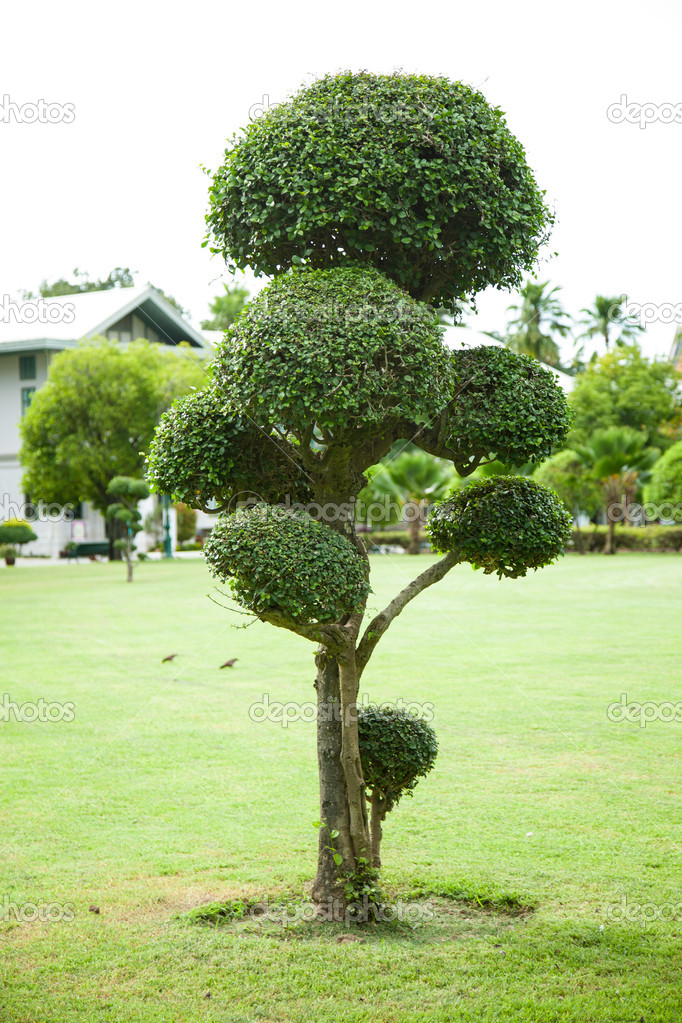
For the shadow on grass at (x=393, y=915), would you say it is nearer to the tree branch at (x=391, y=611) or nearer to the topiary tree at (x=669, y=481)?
the tree branch at (x=391, y=611)

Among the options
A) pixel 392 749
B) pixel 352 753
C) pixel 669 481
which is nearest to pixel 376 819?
pixel 392 749

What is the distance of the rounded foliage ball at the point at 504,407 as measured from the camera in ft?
15.2

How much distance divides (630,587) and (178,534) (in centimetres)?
2458

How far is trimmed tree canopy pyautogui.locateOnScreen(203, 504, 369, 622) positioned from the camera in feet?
13.0

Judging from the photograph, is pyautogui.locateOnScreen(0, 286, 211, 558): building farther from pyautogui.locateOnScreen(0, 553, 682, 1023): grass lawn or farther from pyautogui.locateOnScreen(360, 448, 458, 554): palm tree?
pyautogui.locateOnScreen(0, 553, 682, 1023): grass lawn

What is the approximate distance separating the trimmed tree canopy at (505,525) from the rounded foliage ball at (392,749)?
102 centimetres

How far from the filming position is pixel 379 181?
4.16 m

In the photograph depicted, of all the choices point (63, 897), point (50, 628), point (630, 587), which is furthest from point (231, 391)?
point (630, 587)

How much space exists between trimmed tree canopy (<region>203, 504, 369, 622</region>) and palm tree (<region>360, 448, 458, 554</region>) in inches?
1033

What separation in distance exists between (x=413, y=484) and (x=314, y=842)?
26.2 meters

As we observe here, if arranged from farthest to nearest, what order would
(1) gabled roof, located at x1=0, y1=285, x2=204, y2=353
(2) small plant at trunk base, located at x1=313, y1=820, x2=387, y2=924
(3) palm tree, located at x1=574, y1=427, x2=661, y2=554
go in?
(1) gabled roof, located at x1=0, y1=285, x2=204, y2=353 → (3) palm tree, located at x1=574, y1=427, x2=661, y2=554 → (2) small plant at trunk base, located at x1=313, y1=820, x2=387, y2=924

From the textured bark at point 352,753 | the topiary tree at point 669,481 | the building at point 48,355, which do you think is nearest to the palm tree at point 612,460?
the topiary tree at point 669,481

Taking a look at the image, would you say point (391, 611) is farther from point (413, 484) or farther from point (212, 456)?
point (413, 484)

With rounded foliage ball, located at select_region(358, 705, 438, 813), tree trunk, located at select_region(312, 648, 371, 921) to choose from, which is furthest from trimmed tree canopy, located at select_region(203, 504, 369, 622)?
rounded foliage ball, located at select_region(358, 705, 438, 813)
